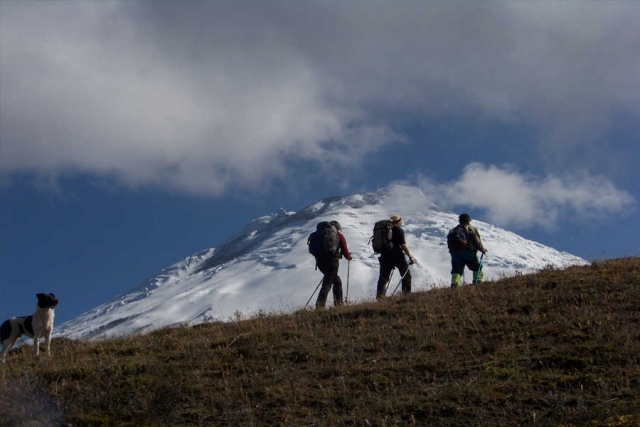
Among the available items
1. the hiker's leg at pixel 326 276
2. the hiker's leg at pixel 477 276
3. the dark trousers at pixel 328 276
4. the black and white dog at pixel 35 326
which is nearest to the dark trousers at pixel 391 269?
the dark trousers at pixel 328 276

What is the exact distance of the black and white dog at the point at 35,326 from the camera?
12.6m

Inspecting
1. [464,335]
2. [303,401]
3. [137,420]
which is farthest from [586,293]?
[137,420]

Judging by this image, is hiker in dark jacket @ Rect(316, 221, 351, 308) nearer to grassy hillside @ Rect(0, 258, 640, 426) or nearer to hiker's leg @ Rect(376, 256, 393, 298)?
hiker's leg @ Rect(376, 256, 393, 298)

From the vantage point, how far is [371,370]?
963 cm

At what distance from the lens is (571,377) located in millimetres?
8867

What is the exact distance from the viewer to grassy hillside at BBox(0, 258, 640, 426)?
27.1 feet

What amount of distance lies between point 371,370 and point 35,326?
6.32m

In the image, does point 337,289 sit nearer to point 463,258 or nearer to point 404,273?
point 404,273

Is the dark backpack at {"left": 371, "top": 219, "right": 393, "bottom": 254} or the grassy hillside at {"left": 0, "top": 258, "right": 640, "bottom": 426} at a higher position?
the dark backpack at {"left": 371, "top": 219, "right": 393, "bottom": 254}

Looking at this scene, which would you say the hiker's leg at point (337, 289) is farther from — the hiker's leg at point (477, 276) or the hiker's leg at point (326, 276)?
the hiker's leg at point (477, 276)

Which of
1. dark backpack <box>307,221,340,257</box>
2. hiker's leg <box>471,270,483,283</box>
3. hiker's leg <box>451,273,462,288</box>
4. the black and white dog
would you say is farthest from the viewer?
hiker's leg <box>471,270,483,283</box>

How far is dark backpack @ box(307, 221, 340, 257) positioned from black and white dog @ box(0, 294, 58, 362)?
19.9 feet

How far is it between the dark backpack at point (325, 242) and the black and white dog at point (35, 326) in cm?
606

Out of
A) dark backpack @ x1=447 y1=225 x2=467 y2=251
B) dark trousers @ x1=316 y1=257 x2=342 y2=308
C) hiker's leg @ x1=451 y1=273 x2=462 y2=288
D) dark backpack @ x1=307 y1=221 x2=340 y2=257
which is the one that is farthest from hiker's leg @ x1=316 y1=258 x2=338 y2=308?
dark backpack @ x1=447 y1=225 x2=467 y2=251
